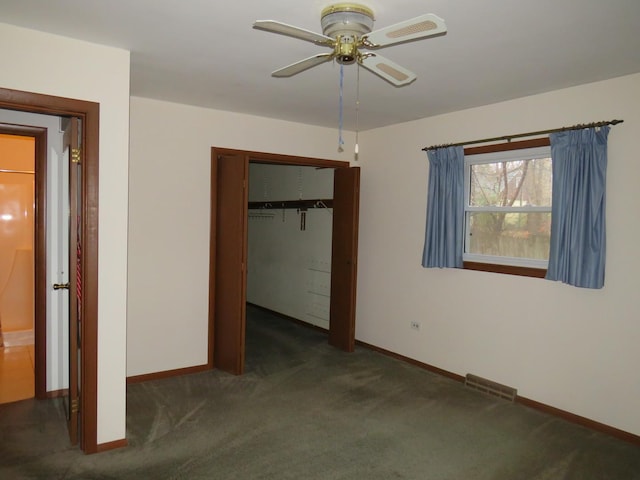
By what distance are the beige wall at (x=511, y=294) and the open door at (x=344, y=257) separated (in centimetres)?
25

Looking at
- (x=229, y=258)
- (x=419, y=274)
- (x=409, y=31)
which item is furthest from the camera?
(x=419, y=274)

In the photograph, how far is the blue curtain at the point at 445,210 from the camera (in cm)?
401

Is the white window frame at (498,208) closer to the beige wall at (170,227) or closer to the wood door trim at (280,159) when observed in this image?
the wood door trim at (280,159)

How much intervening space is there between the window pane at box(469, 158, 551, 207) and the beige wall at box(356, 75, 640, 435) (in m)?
0.28

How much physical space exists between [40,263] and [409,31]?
3.26 m

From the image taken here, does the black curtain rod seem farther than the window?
No

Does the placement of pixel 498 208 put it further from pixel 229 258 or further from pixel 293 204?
pixel 293 204

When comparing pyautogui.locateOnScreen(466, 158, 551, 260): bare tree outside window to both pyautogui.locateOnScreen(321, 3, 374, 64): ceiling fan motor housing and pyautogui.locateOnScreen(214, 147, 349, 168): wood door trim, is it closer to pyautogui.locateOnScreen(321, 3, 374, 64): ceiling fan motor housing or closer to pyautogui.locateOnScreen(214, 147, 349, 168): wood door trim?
pyautogui.locateOnScreen(214, 147, 349, 168): wood door trim

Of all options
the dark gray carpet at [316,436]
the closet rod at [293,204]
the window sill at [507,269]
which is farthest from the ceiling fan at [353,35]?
the closet rod at [293,204]

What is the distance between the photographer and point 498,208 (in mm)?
3818

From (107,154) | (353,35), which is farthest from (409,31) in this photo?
(107,154)

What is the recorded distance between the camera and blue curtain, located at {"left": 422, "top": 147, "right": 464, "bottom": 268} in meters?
4.01

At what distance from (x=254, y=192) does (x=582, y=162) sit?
16.5 feet

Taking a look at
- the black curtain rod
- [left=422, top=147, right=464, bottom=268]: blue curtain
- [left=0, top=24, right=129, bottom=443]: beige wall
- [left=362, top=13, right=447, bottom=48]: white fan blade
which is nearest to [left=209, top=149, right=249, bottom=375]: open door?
[left=0, top=24, right=129, bottom=443]: beige wall
